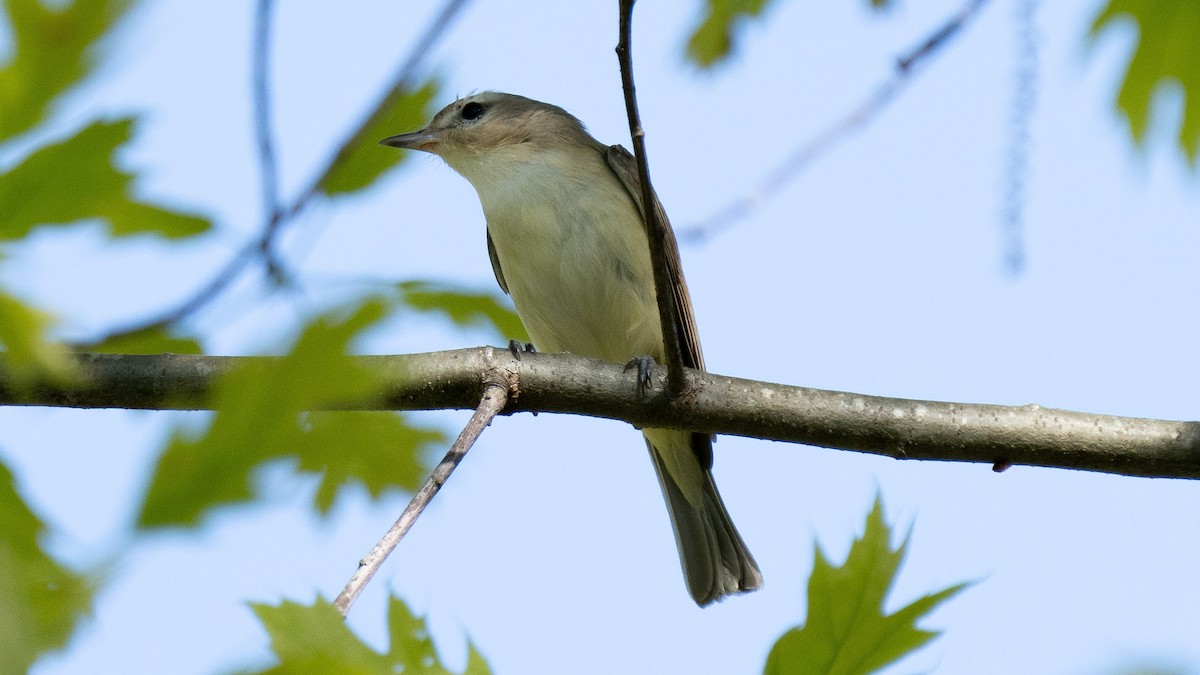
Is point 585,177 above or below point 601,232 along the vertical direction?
above

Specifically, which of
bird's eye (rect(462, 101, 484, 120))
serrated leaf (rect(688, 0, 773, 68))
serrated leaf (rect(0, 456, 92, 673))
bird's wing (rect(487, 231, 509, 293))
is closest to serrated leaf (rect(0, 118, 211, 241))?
serrated leaf (rect(0, 456, 92, 673))

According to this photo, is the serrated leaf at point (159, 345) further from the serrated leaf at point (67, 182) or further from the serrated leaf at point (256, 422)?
the serrated leaf at point (256, 422)

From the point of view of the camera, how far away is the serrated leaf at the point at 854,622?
6.75 feet

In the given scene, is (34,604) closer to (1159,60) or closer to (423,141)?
(1159,60)

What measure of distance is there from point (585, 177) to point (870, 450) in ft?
9.53

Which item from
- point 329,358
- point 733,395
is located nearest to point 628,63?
point 733,395

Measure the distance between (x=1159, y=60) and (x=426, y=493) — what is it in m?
1.93

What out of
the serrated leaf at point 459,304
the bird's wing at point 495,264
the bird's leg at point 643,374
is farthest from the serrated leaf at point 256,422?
the bird's wing at point 495,264

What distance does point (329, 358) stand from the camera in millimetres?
973

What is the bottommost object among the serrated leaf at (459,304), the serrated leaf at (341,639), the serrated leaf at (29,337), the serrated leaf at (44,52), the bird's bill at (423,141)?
the serrated leaf at (341,639)

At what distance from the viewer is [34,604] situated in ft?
3.61

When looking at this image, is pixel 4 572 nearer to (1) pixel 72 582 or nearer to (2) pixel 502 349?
(1) pixel 72 582

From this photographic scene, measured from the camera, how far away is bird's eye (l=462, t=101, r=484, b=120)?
6785 millimetres

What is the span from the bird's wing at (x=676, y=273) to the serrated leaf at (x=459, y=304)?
2.88 meters
